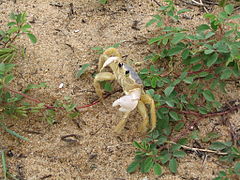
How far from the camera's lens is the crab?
252 centimetres

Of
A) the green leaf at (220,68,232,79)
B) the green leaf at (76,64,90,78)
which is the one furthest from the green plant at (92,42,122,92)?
the green leaf at (220,68,232,79)

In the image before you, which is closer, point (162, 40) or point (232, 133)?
point (232, 133)

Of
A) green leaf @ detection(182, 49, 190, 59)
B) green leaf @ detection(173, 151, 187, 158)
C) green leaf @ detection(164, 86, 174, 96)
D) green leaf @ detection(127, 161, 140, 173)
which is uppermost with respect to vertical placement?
green leaf @ detection(182, 49, 190, 59)

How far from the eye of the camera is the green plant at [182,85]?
94.7 inches

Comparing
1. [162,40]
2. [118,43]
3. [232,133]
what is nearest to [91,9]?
[118,43]

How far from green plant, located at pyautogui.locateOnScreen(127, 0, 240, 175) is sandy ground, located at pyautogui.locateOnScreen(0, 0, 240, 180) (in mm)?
97

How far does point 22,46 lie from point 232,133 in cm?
180

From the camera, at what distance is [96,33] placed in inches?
130

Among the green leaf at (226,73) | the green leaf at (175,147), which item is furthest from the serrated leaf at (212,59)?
the green leaf at (175,147)

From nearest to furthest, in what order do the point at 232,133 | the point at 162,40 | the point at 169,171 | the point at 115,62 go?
the point at 169,171, the point at 232,133, the point at 115,62, the point at 162,40

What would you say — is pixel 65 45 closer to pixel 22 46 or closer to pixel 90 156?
pixel 22 46

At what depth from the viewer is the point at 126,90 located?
8.73 ft

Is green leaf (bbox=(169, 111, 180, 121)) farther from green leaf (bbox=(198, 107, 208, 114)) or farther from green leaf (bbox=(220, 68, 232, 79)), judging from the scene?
green leaf (bbox=(220, 68, 232, 79))

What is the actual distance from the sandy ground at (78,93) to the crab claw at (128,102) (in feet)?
0.70
